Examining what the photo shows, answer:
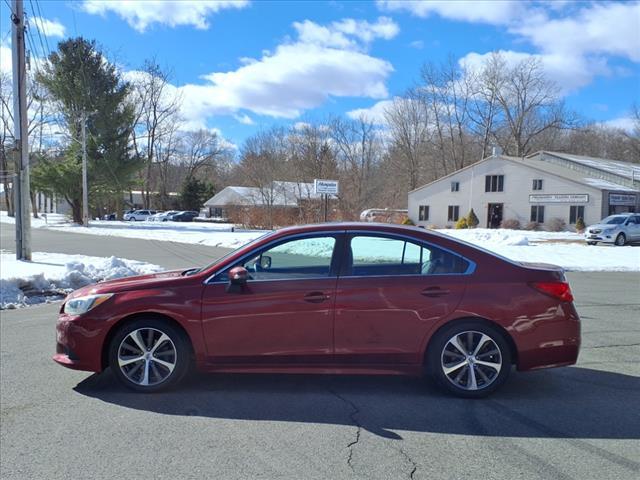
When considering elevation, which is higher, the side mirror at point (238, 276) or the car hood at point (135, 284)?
the side mirror at point (238, 276)

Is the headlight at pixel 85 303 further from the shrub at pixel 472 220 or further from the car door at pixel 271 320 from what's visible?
the shrub at pixel 472 220

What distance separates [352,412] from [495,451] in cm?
122

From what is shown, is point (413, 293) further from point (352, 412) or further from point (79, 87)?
point (79, 87)

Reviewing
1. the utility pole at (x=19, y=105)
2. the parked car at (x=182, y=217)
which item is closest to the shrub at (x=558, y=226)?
the utility pole at (x=19, y=105)

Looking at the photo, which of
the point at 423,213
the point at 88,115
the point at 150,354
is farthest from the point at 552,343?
the point at 423,213

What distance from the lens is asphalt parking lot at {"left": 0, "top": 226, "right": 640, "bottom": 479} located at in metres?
3.62

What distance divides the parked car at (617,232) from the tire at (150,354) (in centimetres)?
2985

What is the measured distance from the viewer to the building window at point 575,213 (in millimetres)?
43844

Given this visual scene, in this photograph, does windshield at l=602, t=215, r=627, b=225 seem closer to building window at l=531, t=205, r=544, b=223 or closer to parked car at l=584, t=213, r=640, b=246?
parked car at l=584, t=213, r=640, b=246

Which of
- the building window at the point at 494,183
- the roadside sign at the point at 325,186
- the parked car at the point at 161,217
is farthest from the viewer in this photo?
the parked car at the point at 161,217

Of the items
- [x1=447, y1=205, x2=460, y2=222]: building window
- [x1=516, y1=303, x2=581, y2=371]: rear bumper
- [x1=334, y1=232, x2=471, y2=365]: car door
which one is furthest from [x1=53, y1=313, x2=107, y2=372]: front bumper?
[x1=447, y1=205, x2=460, y2=222]: building window

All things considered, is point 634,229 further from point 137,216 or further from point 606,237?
point 137,216

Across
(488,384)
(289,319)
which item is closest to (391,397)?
(488,384)

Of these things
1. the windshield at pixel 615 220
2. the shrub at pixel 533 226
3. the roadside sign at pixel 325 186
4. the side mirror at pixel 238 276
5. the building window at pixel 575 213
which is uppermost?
the roadside sign at pixel 325 186
